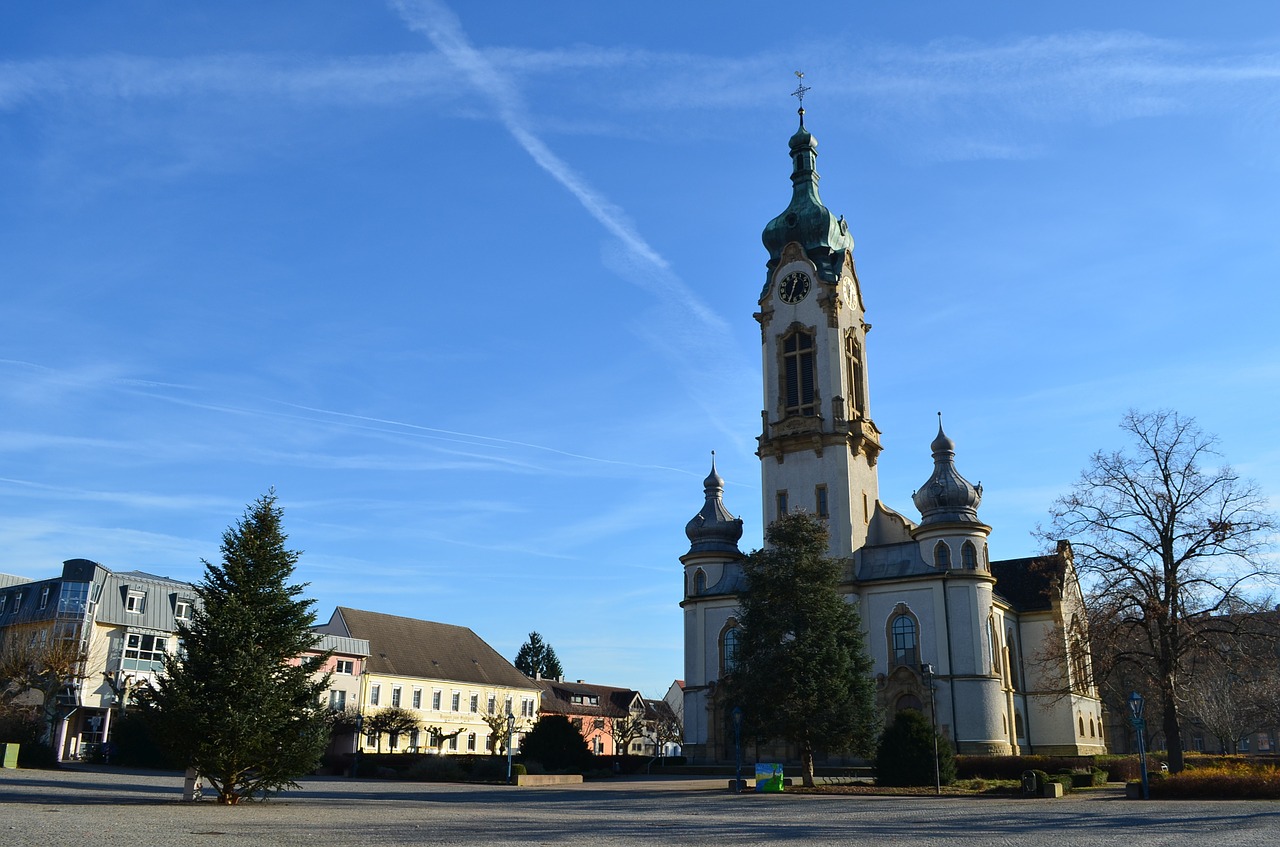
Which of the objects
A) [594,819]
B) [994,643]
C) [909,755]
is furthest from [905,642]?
[594,819]

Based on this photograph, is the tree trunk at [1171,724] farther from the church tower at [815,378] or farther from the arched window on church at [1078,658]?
the church tower at [815,378]

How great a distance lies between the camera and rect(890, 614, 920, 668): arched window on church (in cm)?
5503

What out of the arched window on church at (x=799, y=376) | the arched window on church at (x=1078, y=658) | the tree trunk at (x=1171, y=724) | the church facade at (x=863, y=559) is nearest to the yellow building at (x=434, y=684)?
the church facade at (x=863, y=559)

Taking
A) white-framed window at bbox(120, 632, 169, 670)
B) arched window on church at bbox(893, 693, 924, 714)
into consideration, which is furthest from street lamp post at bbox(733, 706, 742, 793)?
white-framed window at bbox(120, 632, 169, 670)

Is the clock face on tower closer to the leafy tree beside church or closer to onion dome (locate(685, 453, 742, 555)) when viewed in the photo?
onion dome (locate(685, 453, 742, 555))

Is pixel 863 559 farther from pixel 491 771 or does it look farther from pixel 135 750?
pixel 135 750

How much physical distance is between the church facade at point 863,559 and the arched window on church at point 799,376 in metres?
0.09

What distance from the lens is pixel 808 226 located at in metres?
66.7

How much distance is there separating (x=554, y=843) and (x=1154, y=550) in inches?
1195

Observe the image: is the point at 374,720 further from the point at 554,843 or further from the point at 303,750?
the point at 554,843

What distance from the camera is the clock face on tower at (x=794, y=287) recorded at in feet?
214

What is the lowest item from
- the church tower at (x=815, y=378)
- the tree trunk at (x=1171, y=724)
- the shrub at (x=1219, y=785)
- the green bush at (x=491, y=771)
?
the green bush at (x=491, y=771)

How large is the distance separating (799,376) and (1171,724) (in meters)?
31.0

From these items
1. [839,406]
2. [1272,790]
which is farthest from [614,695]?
[1272,790]
